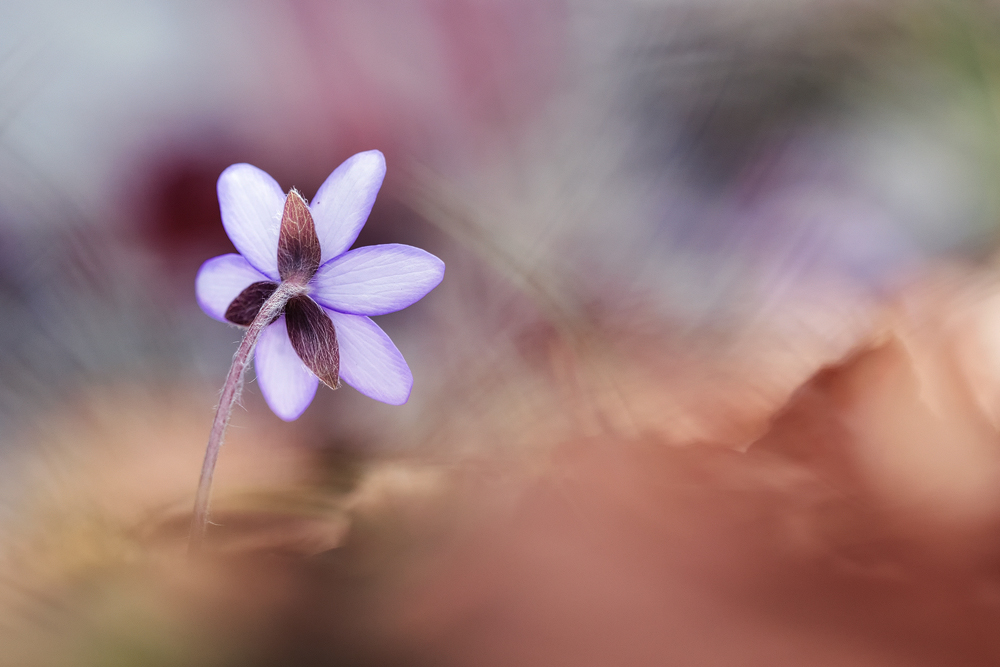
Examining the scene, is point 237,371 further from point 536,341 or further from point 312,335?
point 536,341

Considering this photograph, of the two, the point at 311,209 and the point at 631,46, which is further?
the point at 631,46

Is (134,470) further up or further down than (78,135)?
further down

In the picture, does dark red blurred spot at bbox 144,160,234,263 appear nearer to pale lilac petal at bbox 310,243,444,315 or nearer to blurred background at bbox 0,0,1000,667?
blurred background at bbox 0,0,1000,667

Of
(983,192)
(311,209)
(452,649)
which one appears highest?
(983,192)

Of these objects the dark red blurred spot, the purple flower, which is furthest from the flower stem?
the dark red blurred spot

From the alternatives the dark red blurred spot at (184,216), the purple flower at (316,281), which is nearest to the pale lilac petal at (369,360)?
the purple flower at (316,281)

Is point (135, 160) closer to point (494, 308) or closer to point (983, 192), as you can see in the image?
point (494, 308)

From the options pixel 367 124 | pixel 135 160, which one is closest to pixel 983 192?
pixel 367 124

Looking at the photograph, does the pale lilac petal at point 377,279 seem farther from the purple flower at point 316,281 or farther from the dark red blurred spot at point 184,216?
the dark red blurred spot at point 184,216
